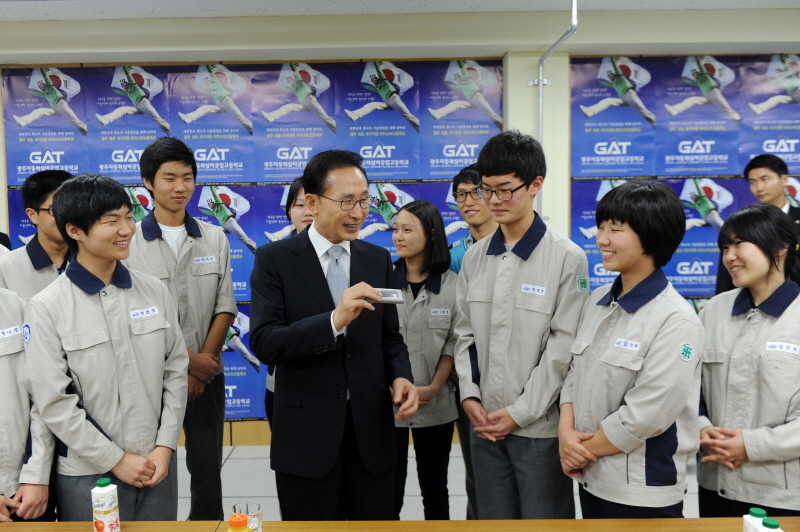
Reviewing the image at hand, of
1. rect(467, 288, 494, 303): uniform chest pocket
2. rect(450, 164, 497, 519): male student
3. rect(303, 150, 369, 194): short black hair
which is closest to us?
rect(303, 150, 369, 194): short black hair

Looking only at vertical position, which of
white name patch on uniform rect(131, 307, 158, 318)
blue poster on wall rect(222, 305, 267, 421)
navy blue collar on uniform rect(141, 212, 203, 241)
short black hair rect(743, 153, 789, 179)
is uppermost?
short black hair rect(743, 153, 789, 179)

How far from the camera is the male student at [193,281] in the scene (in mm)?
2512

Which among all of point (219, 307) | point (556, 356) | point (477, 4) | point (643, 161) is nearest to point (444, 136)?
point (477, 4)

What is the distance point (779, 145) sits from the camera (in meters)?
4.29

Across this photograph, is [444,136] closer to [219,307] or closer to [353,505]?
[219,307]

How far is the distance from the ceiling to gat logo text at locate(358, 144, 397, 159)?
3.15 ft

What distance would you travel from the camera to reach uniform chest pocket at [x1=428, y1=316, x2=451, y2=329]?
103 inches

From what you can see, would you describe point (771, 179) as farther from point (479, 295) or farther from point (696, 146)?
point (479, 295)

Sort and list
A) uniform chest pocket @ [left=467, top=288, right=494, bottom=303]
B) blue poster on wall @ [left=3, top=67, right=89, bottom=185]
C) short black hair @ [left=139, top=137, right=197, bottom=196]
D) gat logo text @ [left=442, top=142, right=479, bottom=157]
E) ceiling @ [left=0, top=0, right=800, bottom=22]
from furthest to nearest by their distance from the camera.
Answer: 1. gat logo text @ [left=442, top=142, right=479, bottom=157]
2. blue poster on wall @ [left=3, top=67, right=89, bottom=185]
3. ceiling @ [left=0, top=0, right=800, bottom=22]
4. short black hair @ [left=139, top=137, right=197, bottom=196]
5. uniform chest pocket @ [left=467, top=288, right=494, bottom=303]

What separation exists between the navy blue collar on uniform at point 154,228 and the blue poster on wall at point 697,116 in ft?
11.4

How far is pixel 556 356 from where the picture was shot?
6.29 ft

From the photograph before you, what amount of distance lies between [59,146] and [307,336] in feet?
12.0

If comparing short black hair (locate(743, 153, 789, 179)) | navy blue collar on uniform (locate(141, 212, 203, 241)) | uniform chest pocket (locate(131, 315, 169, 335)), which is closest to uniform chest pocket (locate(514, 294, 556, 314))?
uniform chest pocket (locate(131, 315, 169, 335))

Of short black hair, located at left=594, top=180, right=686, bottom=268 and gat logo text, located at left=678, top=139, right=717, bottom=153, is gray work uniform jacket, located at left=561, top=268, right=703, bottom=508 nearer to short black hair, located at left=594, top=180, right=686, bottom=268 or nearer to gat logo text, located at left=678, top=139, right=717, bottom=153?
short black hair, located at left=594, top=180, right=686, bottom=268
